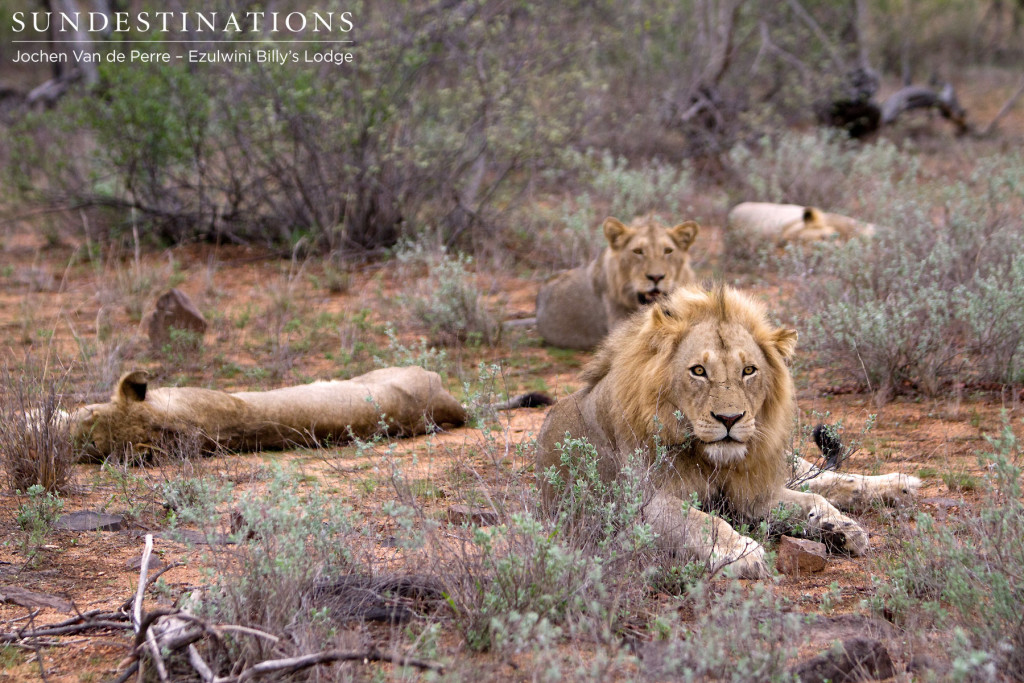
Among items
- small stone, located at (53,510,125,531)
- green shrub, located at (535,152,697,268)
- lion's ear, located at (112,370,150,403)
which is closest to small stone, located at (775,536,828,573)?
small stone, located at (53,510,125,531)

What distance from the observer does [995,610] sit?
286 centimetres

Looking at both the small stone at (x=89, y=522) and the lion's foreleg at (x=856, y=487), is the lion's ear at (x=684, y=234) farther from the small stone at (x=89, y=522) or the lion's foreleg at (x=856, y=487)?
the small stone at (x=89, y=522)

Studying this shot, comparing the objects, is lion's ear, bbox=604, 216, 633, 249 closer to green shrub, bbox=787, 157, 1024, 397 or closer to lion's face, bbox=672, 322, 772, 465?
green shrub, bbox=787, 157, 1024, 397

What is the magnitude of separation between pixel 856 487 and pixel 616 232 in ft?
11.8

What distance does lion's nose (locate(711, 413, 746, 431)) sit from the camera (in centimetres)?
363

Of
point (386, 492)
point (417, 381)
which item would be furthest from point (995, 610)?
point (417, 381)

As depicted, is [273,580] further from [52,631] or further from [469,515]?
[469,515]


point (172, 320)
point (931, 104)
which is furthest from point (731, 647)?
A: point (931, 104)

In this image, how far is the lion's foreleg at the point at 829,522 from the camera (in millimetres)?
3873

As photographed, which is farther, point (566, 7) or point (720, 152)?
point (720, 152)

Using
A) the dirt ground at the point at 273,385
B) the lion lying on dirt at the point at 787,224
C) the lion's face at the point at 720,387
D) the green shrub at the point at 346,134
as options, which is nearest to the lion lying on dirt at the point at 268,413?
the dirt ground at the point at 273,385

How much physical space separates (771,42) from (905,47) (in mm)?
6116

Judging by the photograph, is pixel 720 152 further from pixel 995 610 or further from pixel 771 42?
pixel 995 610

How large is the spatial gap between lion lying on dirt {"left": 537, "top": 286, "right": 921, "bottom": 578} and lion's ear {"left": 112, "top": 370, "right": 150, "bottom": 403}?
2.08m
